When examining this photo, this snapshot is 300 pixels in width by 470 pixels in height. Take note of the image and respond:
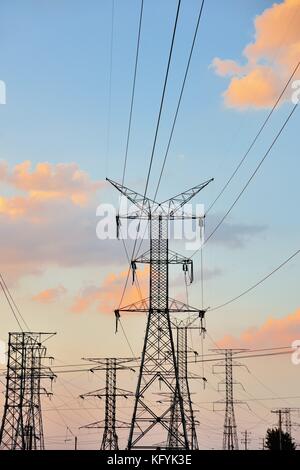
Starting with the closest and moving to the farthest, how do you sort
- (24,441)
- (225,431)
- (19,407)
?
(24,441)
(19,407)
(225,431)

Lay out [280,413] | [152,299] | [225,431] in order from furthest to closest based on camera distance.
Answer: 1. [280,413]
2. [225,431]
3. [152,299]

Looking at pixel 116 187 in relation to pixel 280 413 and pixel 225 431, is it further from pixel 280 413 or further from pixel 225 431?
pixel 280 413
